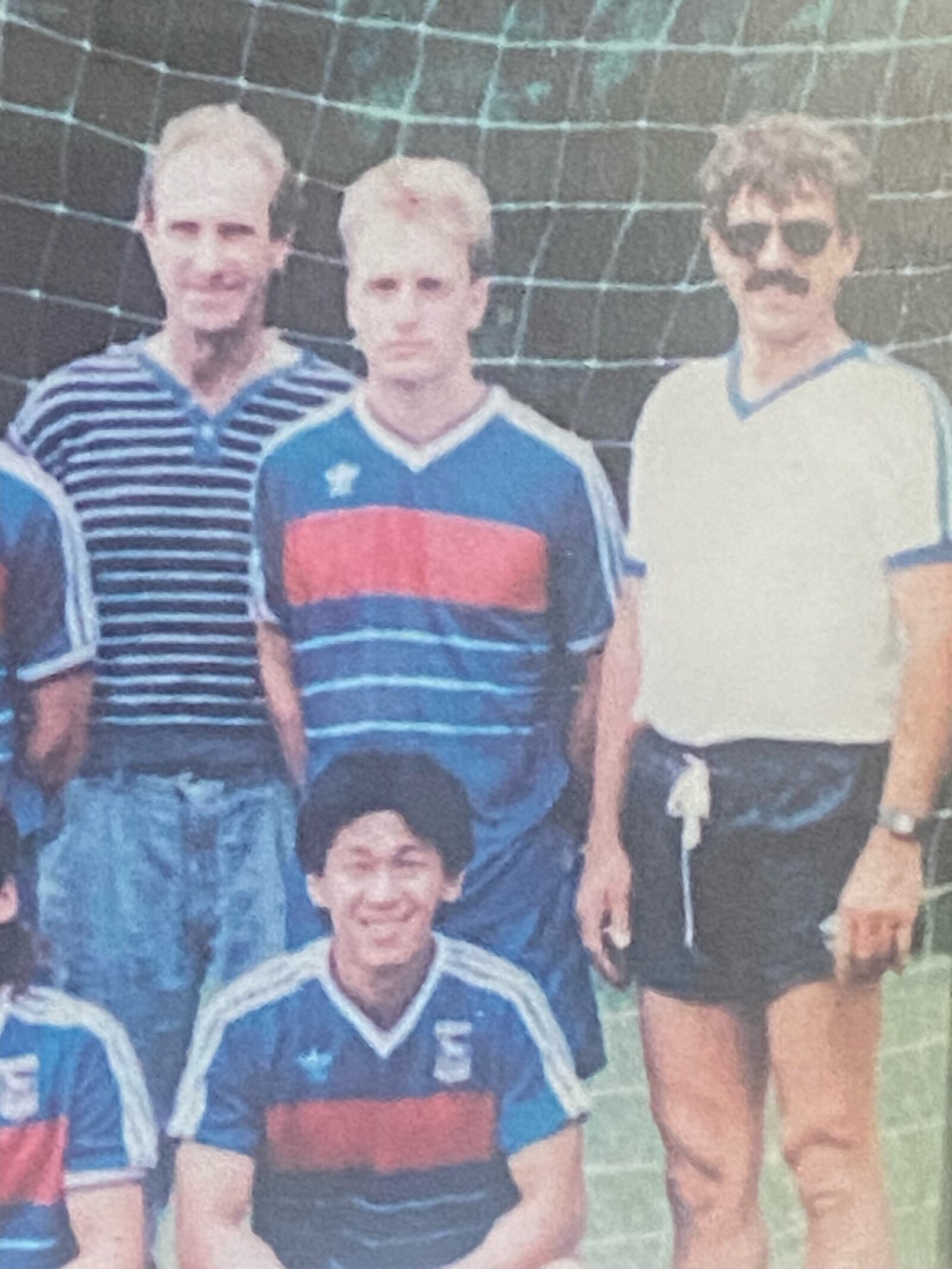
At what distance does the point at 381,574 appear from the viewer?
1587mm

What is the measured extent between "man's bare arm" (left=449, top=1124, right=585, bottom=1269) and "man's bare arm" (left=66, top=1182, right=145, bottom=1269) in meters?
0.34

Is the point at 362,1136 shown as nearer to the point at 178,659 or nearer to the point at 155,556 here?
the point at 178,659

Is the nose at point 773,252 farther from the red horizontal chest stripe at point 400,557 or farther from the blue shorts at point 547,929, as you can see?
the blue shorts at point 547,929

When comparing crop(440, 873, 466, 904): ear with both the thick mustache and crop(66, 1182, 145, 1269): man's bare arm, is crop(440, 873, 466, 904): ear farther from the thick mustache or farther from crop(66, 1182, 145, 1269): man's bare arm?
the thick mustache

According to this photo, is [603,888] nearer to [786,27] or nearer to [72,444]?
[72,444]

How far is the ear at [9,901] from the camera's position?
157cm

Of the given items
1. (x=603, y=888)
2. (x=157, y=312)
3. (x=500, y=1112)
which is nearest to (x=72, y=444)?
(x=157, y=312)

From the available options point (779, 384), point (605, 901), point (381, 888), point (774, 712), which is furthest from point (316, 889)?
point (779, 384)

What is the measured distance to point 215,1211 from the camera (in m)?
1.59

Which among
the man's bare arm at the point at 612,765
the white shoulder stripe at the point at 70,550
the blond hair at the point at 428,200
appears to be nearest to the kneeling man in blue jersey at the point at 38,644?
the white shoulder stripe at the point at 70,550

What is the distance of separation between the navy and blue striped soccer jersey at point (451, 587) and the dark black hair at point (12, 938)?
0.32 metres

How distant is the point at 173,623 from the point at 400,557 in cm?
24

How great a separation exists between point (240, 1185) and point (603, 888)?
0.49 metres

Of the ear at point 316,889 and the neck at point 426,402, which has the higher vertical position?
the neck at point 426,402
